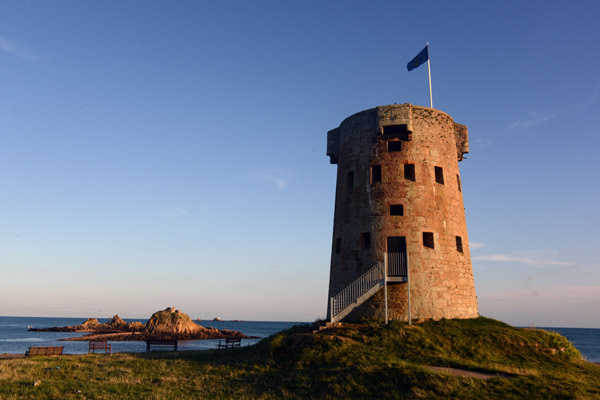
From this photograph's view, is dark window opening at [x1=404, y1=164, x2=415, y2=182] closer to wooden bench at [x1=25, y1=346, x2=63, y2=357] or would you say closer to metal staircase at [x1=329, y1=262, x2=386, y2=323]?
metal staircase at [x1=329, y1=262, x2=386, y2=323]

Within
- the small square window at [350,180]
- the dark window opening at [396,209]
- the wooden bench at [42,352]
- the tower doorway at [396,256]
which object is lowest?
the wooden bench at [42,352]

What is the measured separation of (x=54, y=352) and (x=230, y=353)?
A: 11.2 meters

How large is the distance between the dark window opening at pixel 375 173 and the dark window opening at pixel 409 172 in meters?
1.50

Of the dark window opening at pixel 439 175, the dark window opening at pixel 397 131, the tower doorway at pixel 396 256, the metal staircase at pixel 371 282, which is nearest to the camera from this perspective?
the metal staircase at pixel 371 282

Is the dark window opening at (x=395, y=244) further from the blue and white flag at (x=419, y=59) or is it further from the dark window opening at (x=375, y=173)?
the blue and white flag at (x=419, y=59)

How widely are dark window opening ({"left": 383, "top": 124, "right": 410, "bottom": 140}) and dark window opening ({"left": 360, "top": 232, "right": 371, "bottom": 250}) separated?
237 inches

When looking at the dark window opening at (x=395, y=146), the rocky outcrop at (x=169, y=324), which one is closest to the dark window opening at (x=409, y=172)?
the dark window opening at (x=395, y=146)

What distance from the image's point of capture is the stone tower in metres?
23.4

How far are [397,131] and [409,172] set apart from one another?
101 inches

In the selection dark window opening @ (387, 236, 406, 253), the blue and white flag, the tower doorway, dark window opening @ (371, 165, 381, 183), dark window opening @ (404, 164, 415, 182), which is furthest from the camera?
the blue and white flag

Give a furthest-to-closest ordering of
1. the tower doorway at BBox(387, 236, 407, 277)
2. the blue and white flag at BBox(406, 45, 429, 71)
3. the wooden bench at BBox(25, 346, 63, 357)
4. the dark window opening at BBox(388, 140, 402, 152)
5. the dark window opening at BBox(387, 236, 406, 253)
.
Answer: the blue and white flag at BBox(406, 45, 429, 71) < the dark window opening at BBox(388, 140, 402, 152) < the wooden bench at BBox(25, 346, 63, 357) < the dark window opening at BBox(387, 236, 406, 253) < the tower doorway at BBox(387, 236, 407, 277)

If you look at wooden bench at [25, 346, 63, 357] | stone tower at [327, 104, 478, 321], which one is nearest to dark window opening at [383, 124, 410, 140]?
stone tower at [327, 104, 478, 321]

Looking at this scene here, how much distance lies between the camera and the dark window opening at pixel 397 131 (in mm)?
25531

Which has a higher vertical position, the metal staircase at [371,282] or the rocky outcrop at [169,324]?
the metal staircase at [371,282]
